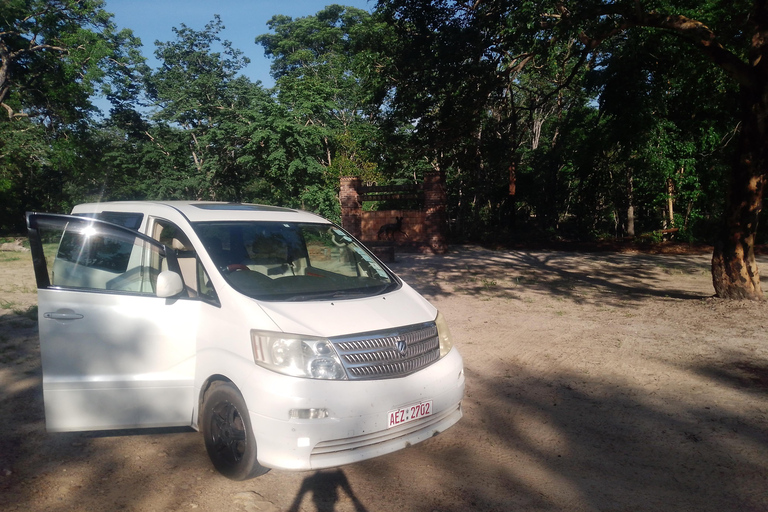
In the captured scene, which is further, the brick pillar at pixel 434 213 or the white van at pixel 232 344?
the brick pillar at pixel 434 213

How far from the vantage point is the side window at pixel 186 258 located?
13.3ft

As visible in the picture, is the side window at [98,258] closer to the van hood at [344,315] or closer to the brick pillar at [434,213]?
the van hood at [344,315]

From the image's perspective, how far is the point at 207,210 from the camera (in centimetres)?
467

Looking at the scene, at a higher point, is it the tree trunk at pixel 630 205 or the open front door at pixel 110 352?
the tree trunk at pixel 630 205

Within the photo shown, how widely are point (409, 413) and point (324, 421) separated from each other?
630mm

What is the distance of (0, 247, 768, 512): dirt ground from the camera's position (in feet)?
11.8

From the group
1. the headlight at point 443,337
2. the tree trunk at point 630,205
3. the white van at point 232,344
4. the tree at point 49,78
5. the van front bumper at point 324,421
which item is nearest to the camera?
the van front bumper at point 324,421

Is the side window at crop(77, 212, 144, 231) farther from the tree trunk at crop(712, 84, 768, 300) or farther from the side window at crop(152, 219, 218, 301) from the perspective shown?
the tree trunk at crop(712, 84, 768, 300)

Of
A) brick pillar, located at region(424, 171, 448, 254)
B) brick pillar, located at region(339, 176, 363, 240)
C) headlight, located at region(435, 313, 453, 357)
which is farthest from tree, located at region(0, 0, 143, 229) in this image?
headlight, located at region(435, 313, 453, 357)

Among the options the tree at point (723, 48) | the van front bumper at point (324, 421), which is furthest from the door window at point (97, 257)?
the tree at point (723, 48)

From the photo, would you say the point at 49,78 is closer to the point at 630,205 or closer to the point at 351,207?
the point at 351,207

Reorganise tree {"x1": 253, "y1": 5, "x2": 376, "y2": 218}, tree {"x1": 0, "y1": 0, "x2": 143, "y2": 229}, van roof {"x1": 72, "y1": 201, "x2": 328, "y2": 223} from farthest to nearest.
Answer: tree {"x1": 0, "y1": 0, "x2": 143, "y2": 229}
tree {"x1": 253, "y1": 5, "x2": 376, "y2": 218}
van roof {"x1": 72, "y1": 201, "x2": 328, "y2": 223}

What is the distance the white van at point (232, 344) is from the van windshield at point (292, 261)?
2 cm

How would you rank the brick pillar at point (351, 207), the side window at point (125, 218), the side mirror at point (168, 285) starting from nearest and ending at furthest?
1. the side mirror at point (168, 285)
2. the side window at point (125, 218)
3. the brick pillar at point (351, 207)
